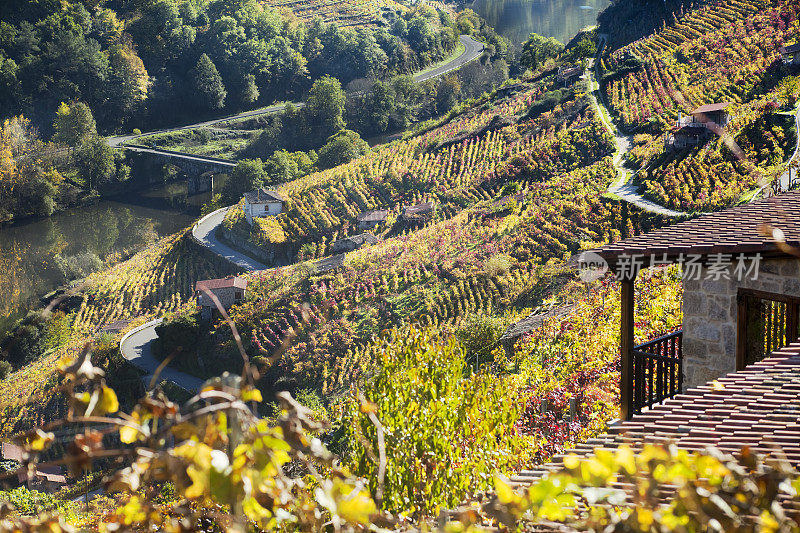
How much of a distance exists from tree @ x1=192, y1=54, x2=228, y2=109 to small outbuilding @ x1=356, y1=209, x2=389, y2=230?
127ft

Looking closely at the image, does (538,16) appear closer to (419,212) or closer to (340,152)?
(340,152)

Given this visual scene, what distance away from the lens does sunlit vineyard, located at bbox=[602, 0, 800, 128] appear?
33812mm

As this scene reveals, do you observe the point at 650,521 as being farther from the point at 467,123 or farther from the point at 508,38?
the point at 508,38

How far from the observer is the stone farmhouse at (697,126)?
2723 cm

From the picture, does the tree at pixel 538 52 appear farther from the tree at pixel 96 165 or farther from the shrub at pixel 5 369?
the shrub at pixel 5 369

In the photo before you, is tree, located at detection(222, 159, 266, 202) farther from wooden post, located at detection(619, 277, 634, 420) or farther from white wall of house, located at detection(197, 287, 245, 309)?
wooden post, located at detection(619, 277, 634, 420)

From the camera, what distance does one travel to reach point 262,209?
129ft

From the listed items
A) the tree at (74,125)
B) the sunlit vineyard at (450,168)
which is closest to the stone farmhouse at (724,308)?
the sunlit vineyard at (450,168)

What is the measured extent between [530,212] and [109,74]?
5221cm

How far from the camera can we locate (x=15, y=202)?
54562 millimetres

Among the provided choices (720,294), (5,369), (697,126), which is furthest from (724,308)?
(5,369)

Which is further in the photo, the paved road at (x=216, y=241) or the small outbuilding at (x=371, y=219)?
the paved road at (x=216, y=241)

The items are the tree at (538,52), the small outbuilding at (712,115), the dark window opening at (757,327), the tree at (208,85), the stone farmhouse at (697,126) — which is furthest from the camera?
the tree at (208,85)

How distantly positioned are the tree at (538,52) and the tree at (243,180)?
20.5m
